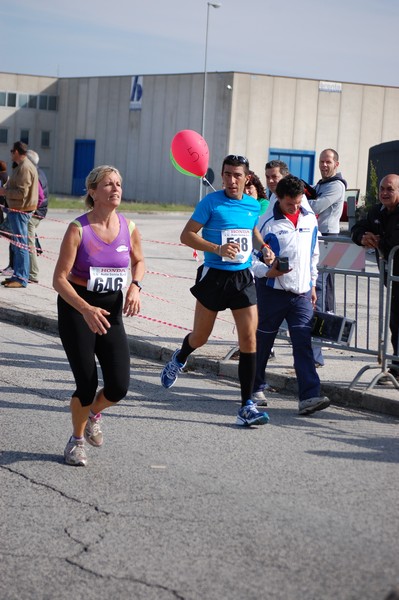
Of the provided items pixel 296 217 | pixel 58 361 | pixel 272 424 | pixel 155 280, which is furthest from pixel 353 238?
pixel 155 280

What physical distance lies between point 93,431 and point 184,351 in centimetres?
198

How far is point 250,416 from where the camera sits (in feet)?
26.0

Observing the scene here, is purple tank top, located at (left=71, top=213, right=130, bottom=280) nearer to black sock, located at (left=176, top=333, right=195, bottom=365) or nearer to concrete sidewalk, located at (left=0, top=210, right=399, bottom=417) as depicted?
black sock, located at (left=176, top=333, right=195, bottom=365)

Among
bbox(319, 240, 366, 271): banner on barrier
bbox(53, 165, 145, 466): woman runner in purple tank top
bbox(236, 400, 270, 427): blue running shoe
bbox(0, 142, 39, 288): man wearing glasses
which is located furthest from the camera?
bbox(0, 142, 39, 288): man wearing glasses

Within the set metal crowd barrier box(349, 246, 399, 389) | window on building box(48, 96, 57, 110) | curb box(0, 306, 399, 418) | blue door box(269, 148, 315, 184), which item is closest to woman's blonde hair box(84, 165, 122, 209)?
metal crowd barrier box(349, 246, 399, 389)

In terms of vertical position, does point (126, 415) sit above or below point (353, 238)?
below

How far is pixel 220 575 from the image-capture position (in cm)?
471

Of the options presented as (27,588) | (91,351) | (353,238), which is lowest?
(27,588)

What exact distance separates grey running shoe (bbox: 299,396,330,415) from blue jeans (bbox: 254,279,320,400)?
13 centimetres

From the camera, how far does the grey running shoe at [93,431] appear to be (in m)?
7.09

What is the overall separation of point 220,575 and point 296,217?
176 inches

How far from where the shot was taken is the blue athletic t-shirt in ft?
26.6

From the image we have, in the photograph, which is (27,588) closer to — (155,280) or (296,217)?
(296,217)

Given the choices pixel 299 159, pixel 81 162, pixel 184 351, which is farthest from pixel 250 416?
pixel 81 162
